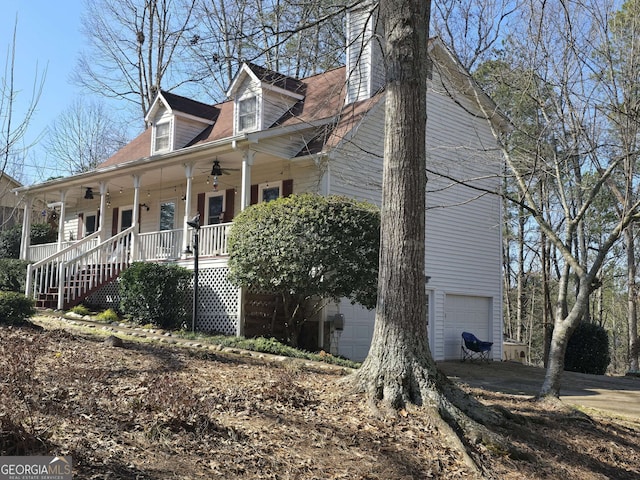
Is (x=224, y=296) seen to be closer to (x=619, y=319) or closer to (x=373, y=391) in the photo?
(x=373, y=391)

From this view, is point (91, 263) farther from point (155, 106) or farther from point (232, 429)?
point (232, 429)

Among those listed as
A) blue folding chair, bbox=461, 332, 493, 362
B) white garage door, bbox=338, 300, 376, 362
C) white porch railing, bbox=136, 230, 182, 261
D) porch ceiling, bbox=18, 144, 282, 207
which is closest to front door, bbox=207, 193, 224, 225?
porch ceiling, bbox=18, 144, 282, 207

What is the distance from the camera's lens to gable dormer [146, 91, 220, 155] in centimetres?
1850

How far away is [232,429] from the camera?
207 inches

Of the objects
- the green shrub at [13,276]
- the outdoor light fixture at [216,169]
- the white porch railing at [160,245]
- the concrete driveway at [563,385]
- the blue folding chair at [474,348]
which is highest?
the outdoor light fixture at [216,169]

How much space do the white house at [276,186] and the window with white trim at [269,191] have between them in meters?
0.04

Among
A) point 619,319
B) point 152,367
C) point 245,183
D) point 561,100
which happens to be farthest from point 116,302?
point 619,319

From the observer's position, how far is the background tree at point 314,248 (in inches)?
459

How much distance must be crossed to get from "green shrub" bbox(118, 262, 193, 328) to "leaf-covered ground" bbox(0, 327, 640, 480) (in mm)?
5419

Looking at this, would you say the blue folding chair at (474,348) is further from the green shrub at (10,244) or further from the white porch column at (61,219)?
the green shrub at (10,244)

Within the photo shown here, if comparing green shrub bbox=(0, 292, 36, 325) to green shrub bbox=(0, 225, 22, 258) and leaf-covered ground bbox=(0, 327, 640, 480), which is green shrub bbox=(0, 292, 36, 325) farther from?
green shrub bbox=(0, 225, 22, 258)

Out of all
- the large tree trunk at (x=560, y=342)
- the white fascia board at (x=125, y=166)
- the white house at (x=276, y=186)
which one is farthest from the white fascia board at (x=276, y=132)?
the large tree trunk at (x=560, y=342)

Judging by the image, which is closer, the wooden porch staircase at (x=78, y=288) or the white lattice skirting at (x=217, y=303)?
the white lattice skirting at (x=217, y=303)

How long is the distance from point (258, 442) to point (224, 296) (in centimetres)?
878
